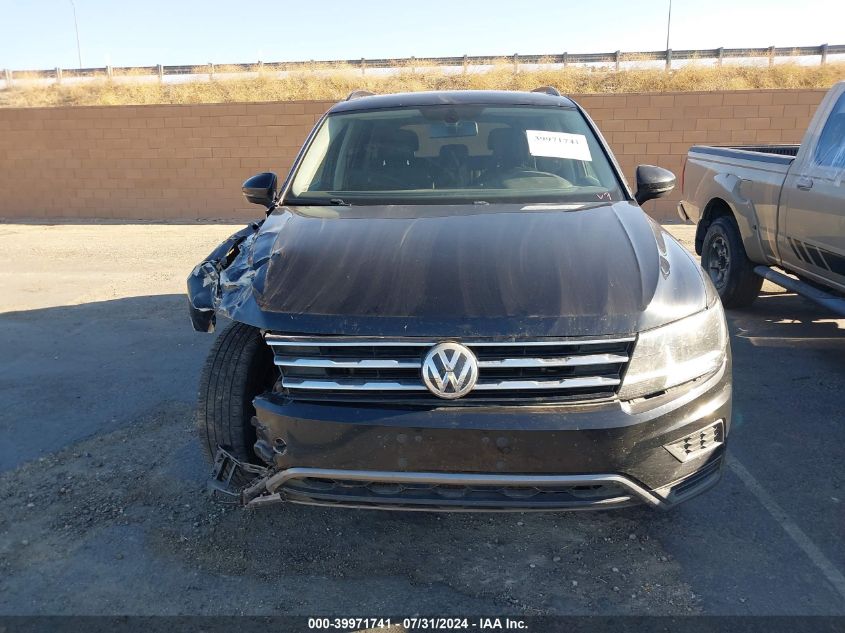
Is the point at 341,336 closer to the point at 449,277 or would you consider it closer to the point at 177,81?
the point at 449,277

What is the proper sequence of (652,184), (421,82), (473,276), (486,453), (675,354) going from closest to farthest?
1. (486,453)
2. (675,354)
3. (473,276)
4. (652,184)
5. (421,82)

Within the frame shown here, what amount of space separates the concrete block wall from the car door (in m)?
7.41

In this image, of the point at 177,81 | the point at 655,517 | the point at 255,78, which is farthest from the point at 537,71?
the point at 655,517

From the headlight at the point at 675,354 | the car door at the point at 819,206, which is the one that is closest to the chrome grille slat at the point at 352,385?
the headlight at the point at 675,354

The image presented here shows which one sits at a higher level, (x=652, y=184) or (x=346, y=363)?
(x=652, y=184)

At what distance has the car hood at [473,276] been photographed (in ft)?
7.29

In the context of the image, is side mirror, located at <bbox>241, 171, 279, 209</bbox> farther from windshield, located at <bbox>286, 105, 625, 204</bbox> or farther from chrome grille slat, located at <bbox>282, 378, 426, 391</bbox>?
chrome grille slat, located at <bbox>282, 378, 426, 391</bbox>

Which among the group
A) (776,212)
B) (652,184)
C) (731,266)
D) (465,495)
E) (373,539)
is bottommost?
(373,539)

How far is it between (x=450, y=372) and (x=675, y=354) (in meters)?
0.77

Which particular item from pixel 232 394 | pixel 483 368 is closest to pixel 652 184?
pixel 483 368

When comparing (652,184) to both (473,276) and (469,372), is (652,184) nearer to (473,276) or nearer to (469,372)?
(473,276)

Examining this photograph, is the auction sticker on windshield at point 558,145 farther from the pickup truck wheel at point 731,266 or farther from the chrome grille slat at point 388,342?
the pickup truck wheel at point 731,266

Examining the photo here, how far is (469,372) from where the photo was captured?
7.07ft

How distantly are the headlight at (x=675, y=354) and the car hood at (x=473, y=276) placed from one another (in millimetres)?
47
